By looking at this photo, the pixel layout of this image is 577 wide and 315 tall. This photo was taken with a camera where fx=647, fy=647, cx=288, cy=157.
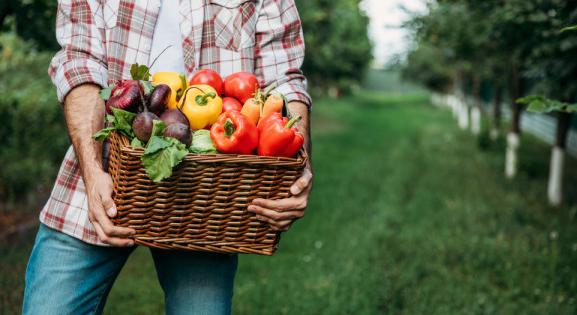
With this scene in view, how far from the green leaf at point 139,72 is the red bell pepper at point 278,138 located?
15.9 inches

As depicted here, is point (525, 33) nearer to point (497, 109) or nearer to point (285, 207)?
point (285, 207)

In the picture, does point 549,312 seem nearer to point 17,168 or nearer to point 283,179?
point 283,179

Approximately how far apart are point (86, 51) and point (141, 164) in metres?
0.56

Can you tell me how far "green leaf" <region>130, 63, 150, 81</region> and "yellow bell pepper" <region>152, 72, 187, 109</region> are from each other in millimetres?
47

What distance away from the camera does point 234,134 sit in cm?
193

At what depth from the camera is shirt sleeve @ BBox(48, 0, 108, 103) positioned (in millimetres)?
2133

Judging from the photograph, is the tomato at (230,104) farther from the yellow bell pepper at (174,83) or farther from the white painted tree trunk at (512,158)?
the white painted tree trunk at (512,158)

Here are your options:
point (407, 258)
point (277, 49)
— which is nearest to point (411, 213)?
point (407, 258)

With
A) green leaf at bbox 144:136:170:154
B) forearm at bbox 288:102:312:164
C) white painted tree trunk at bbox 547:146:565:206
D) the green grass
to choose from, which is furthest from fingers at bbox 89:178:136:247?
white painted tree trunk at bbox 547:146:565:206

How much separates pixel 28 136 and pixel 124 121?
647 cm

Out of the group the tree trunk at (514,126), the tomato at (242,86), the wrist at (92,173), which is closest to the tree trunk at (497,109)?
the tree trunk at (514,126)

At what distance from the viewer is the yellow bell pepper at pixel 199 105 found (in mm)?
2061

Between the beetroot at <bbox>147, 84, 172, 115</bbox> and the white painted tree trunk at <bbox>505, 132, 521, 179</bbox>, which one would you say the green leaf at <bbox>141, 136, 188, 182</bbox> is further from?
the white painted tree trunk at <bbox>505, 132, 521, 179</bbox>

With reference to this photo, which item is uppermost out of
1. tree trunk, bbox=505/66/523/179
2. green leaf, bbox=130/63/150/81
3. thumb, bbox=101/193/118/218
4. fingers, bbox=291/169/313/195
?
green leaf, bbox=130/63/150/81
